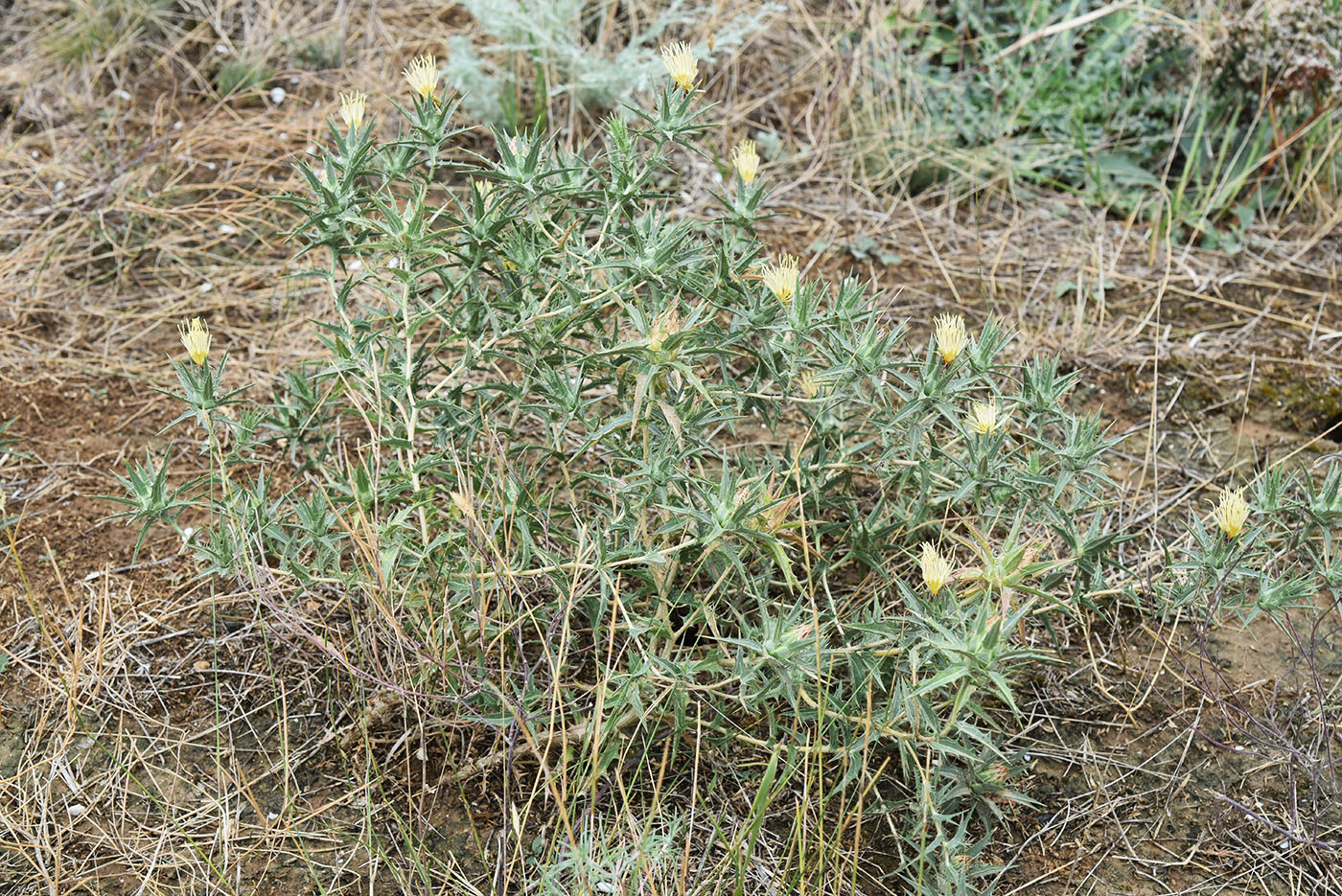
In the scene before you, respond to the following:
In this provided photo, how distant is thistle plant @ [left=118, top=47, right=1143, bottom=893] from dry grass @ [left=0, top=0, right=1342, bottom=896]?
0.14 metres

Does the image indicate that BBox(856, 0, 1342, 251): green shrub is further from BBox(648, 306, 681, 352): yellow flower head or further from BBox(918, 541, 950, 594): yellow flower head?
BBox(918, 541, 950, 594): yellow flower head

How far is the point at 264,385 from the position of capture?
2.92 m

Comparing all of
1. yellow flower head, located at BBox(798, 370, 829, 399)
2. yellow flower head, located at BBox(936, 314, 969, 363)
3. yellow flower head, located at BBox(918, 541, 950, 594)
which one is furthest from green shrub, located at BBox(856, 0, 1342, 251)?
yellow flower head, located at BBox(918, 541, 950, 594)

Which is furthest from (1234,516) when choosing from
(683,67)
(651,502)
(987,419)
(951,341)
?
(683,67)

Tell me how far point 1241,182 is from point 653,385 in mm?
2459

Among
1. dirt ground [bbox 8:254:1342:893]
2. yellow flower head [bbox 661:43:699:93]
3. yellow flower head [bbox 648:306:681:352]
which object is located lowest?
dirt ground [bbox 8:254:1342:893]

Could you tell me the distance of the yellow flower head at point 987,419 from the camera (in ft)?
6.00

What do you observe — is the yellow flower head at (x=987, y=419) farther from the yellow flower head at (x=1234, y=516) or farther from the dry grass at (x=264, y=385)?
the dry grass at (x=264, y=385)

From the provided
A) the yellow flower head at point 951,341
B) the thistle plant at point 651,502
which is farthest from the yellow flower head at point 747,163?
the yellow flower head at point 951,341

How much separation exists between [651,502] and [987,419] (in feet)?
1.89

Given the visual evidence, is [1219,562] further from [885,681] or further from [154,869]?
[154,869]

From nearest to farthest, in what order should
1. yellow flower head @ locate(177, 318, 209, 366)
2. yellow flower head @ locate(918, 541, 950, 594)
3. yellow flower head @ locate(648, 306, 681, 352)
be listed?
yellow flower head @ locate(918, 541, 950, 594), yellow flower head @ locate(648, 306, 681, 352), yellow flower head @ locate(177, 318, 209, 366)

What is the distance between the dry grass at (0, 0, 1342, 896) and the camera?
1.96 meters

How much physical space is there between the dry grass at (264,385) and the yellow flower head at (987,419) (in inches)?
22.4
